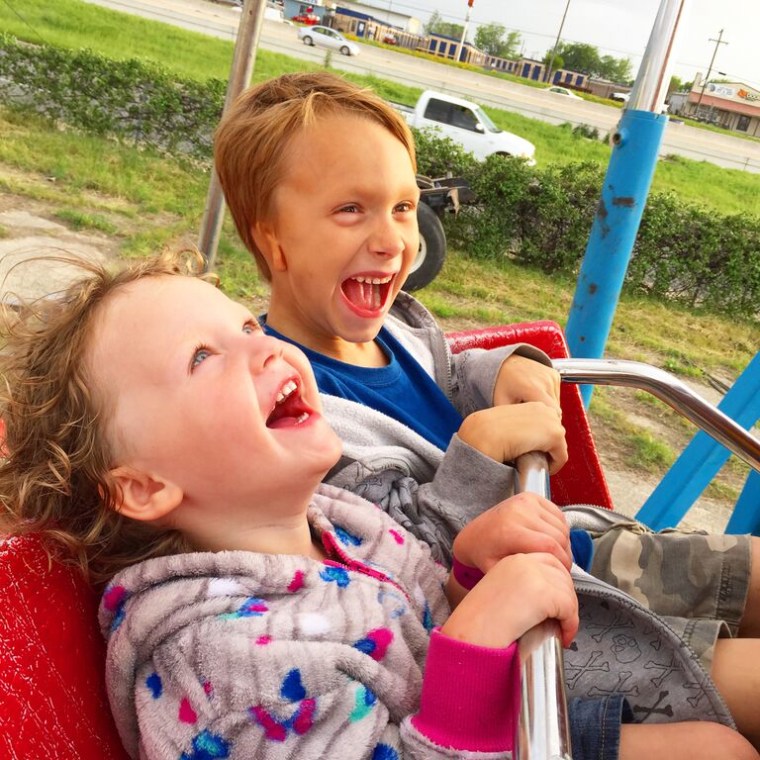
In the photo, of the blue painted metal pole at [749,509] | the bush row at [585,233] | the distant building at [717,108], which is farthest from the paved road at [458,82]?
the blue painted metal pole at [749,509]

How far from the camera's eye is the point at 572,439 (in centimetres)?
189

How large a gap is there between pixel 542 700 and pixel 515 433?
60 cm

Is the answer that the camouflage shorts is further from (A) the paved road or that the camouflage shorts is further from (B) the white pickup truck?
(A) the paved road

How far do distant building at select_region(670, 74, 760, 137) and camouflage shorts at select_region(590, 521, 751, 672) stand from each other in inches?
1713

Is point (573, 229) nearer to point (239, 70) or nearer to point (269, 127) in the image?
point (239, 70)

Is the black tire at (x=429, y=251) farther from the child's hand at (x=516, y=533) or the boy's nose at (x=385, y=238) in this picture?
the child's hand at (x=516, y=533)

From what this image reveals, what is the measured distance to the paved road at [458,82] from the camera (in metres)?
22.2

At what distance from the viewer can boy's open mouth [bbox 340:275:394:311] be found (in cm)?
144

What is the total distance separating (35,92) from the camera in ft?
30.3

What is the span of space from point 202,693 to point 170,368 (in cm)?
38

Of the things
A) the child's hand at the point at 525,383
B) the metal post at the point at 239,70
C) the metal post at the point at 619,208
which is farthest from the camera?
the metal post at the point at 239,70

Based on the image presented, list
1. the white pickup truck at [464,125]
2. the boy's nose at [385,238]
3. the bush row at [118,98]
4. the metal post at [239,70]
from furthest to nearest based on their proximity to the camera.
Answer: the white pickup truck at [464,125] → the bush row at [118,98] → the metal post at [239,70] → the boy's nose at [385,238]

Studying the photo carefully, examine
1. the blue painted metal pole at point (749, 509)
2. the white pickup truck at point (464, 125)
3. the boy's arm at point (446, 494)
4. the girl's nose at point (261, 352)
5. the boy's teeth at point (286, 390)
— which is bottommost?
the blue painted metal pole at point (749, 509)

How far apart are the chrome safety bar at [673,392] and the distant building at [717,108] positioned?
43.1 meters
